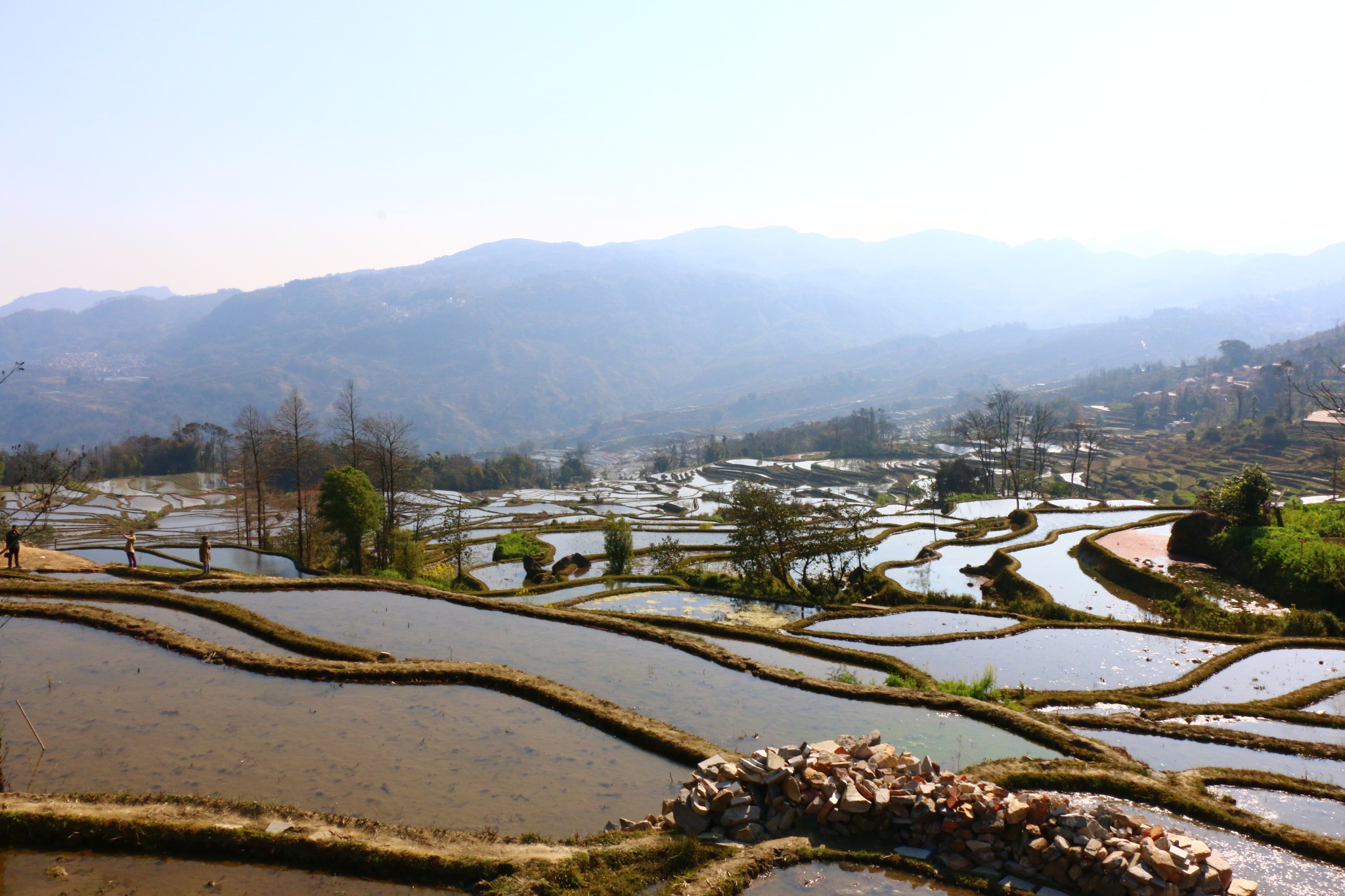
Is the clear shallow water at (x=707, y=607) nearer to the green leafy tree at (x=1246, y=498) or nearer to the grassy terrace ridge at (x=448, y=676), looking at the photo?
the grassy terrace ridge at (x=448, y=676)

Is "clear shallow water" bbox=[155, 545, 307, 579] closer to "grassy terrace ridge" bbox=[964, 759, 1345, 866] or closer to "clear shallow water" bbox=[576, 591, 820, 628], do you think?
"clear shallow water" bbox=[576, 591, 820, 628]

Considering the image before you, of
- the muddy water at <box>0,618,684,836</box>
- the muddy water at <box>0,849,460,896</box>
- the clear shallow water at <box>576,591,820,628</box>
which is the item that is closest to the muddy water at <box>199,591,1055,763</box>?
the muddy water at <box>0,618,684,836</box>

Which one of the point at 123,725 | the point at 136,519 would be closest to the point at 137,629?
the point at 123,725

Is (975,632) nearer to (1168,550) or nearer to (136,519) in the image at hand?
(1168,550)

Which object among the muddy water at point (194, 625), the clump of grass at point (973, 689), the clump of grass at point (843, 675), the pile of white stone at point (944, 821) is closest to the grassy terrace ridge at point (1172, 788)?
the pile of white stone at point (944, 821)

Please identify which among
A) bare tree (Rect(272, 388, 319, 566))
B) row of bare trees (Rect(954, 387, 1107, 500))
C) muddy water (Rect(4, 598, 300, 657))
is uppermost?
bare tree (Rect(272, 388, 319, 566))
